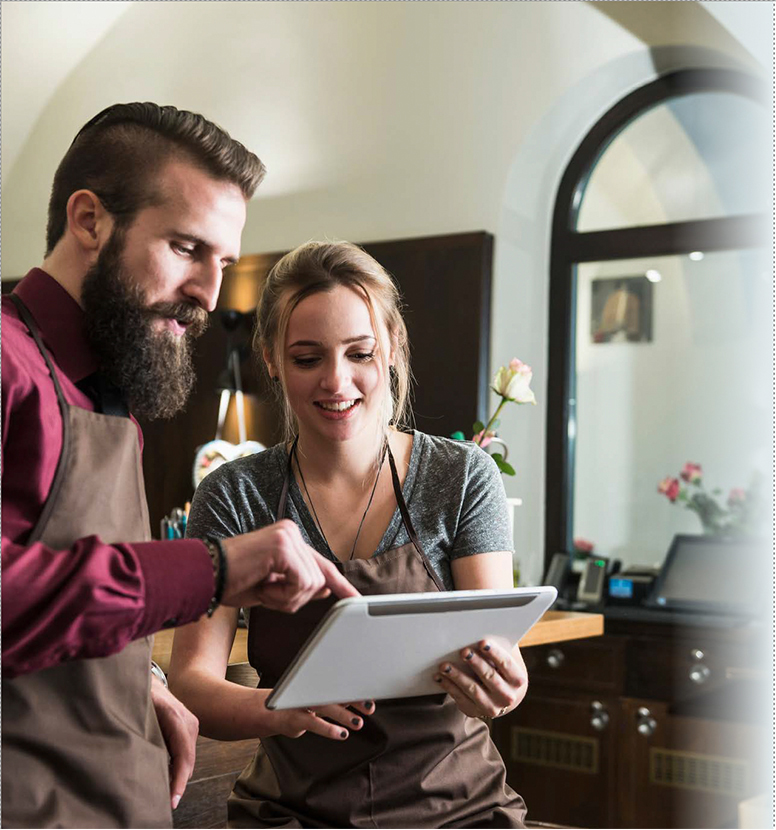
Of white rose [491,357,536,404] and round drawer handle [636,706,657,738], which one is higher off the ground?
white rose [491,357,536,404]

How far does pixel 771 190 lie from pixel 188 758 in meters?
3.56

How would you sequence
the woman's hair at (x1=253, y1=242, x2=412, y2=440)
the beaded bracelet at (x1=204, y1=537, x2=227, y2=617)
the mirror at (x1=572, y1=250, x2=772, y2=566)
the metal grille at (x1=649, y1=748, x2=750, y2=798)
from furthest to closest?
the mirror at (x1=572, y1=250, x2=772, y2=566) → the metal grille at (x1=649, y1=748, x2=750, y2=798) → the woman's hair at (x1=253, y1=242, x2=412, y2=440) → the beaded bracelet at (x1=204, y1=537, x2=227, y2=617)

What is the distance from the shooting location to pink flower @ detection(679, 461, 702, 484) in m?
4.28

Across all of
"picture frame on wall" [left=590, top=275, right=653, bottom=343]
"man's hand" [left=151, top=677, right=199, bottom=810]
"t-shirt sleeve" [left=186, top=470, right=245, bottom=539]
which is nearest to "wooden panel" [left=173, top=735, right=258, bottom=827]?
"t-shirt sleeve" [left=186, top=470, right=245, bottom=539]

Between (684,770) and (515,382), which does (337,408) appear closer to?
(515,382)

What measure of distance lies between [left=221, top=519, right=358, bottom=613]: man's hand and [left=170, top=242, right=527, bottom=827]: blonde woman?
0.42m

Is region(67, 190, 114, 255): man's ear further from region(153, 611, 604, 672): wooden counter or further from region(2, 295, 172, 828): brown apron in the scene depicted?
region(153, 611, 604, 672): wooden counter

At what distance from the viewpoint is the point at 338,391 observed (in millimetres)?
1840

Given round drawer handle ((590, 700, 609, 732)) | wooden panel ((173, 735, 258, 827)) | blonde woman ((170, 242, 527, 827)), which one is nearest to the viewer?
blonde woman ((170, 242, 527, 827))

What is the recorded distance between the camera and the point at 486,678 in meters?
1.52

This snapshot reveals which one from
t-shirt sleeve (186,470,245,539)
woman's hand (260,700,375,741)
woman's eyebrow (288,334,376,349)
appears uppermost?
woman's eyebrow (288,334,376,349)

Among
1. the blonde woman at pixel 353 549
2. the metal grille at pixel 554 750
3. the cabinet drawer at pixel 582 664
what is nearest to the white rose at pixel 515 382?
the blonde woman at pixel 353 549

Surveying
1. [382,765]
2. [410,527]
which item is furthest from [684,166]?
[382,765]

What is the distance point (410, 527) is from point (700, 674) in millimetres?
2346
